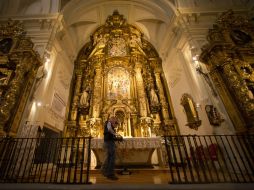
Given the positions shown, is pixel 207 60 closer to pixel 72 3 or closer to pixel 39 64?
pixel 39 64

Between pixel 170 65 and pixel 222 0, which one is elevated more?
pixel 222 0

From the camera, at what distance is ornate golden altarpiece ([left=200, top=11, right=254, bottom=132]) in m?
5.50

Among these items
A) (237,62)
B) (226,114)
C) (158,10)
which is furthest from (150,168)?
(158,10)

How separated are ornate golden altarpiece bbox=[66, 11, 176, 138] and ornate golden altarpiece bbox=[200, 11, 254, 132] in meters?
4.26

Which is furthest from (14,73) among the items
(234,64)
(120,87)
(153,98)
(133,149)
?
(234,64)

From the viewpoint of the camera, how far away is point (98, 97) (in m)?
10.3

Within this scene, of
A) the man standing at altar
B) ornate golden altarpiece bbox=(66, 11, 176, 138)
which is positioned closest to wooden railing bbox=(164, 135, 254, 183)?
the man standing at altar

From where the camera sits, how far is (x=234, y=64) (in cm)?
639

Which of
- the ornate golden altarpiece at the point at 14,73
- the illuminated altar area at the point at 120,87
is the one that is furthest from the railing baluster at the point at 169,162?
the illuminated altar area at the point at 120,87

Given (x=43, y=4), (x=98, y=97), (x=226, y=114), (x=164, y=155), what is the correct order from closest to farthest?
(x=226, y=114) < (x=164, y=155) < (x=43, y=4) < (x=98, y=97)

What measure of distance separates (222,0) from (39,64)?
11.0 metres

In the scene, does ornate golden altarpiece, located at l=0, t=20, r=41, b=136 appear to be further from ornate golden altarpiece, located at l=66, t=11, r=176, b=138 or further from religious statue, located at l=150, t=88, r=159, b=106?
religious statue, located at l=150, t=88, r=159, b=106

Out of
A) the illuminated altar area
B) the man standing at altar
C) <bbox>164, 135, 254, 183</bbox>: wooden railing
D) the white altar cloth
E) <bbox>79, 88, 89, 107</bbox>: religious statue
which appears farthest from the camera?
<bbox>79, 88, 89, 107</bbox>: religious statue

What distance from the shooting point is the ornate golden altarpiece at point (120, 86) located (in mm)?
9570
